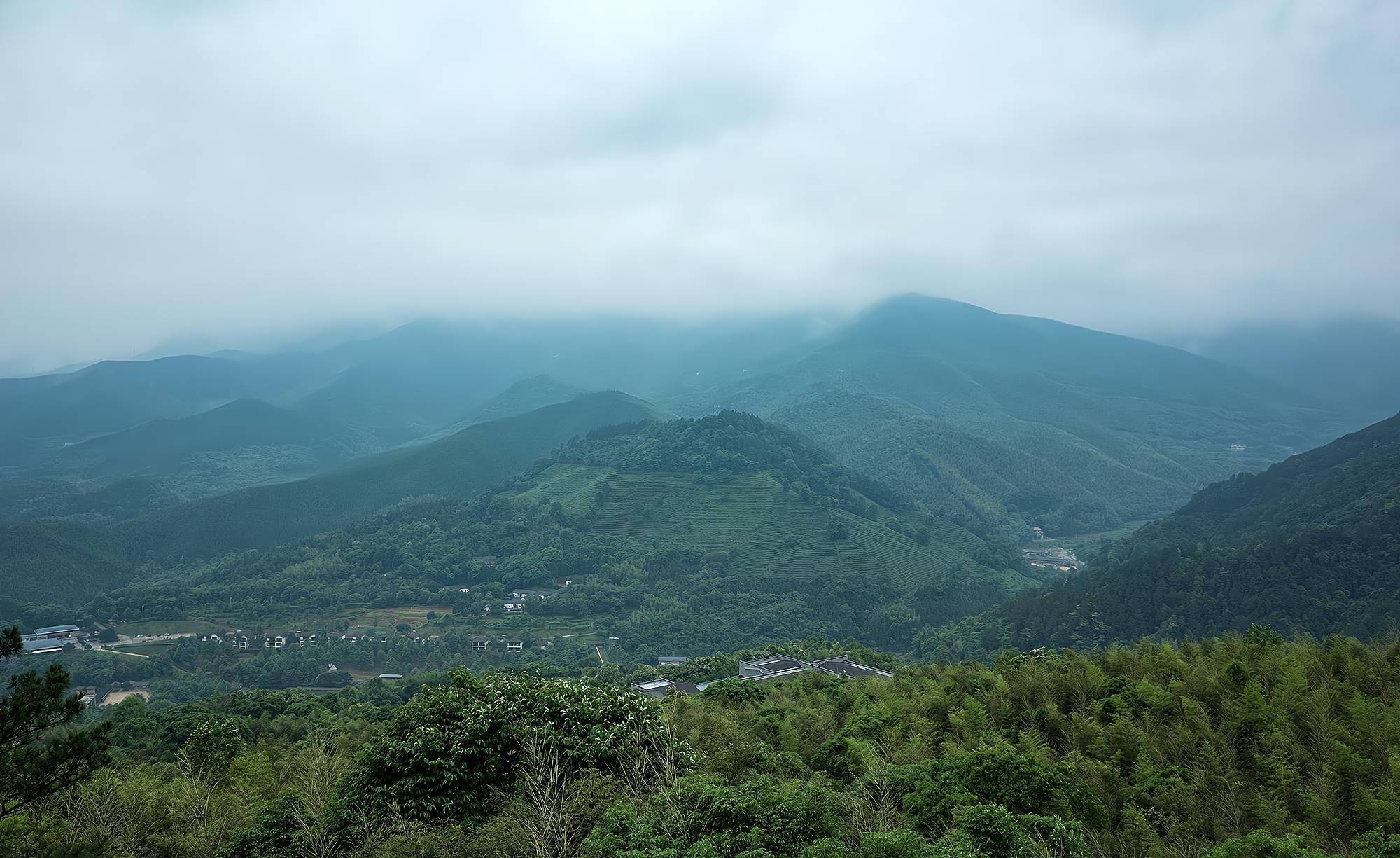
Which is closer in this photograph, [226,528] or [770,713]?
[770,713]

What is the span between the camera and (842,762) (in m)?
19.2

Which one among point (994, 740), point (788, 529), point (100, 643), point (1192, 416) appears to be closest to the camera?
point (994, 740)

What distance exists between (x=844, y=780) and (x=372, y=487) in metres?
130

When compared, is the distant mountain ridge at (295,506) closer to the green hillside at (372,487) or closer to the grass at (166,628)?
the green hillside at (372,487)

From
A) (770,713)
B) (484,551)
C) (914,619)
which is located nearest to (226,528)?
(484,551)

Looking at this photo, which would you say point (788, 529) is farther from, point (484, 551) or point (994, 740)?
point (994, 740)

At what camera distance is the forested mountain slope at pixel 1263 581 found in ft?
149

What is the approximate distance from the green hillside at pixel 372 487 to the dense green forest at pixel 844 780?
103272mm

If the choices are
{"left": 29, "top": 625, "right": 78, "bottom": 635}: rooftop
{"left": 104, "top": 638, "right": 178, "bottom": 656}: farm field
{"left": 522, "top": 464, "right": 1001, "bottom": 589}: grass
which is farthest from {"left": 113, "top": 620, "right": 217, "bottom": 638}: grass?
{"left": 522, "top": 464, "right": 1001, "bottom": 589}: grass

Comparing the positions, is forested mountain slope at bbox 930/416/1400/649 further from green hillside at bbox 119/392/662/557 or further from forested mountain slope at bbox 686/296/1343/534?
green hillside at bbox 119/392/662/557

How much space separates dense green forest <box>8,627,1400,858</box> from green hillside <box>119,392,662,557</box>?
103272mm

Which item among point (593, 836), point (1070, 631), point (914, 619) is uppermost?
point (593, 836)

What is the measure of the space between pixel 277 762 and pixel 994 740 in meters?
21.0

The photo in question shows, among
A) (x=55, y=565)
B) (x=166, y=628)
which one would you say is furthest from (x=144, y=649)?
(x=55, y=565)
